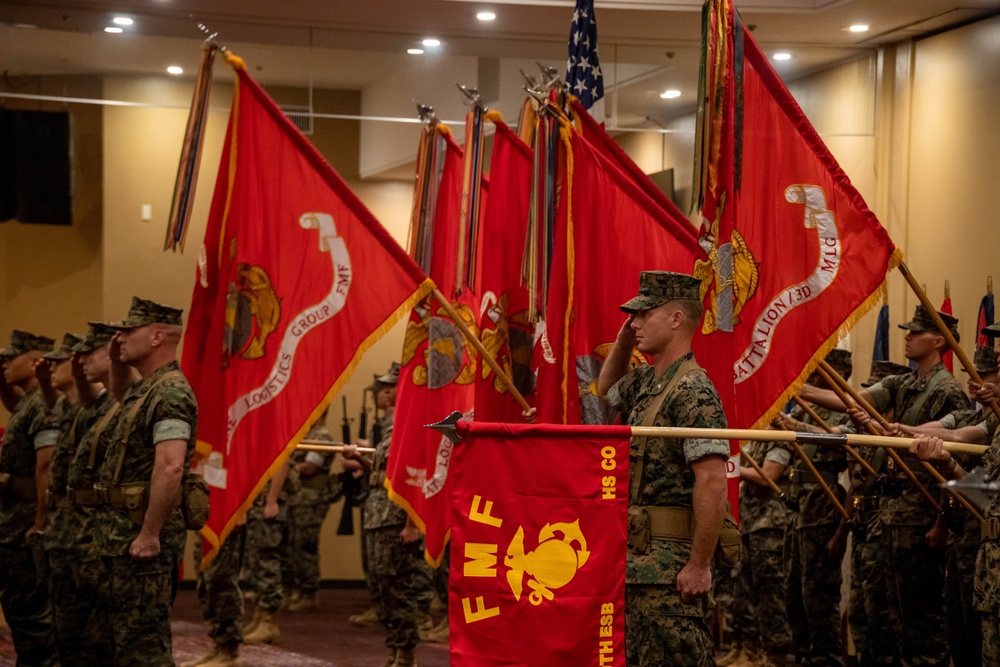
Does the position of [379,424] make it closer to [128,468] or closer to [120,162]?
[120,162]

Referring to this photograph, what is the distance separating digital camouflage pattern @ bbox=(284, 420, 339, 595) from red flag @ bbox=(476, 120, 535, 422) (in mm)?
4794

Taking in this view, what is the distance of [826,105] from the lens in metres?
10.2

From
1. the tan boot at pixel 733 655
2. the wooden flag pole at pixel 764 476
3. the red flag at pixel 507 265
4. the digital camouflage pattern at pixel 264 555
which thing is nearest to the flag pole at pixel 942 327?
the red flag at pixel 507 265

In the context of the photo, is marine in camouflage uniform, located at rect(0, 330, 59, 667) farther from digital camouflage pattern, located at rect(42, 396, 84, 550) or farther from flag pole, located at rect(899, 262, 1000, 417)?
flag pole, located at rect(899, 262, 1000, 417)

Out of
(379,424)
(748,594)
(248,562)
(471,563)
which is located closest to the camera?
(471,563)

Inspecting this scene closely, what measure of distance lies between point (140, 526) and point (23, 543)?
2181mm

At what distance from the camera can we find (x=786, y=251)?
544 centimetres

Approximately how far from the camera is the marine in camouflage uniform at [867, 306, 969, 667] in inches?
259

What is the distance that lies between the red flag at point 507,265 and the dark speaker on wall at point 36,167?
4692 millimetres

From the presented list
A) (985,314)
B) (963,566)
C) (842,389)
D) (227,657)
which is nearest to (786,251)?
Answer: (842,389)

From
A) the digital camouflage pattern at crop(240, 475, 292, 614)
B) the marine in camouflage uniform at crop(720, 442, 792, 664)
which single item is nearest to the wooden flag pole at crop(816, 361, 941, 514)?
the marine in camouflage uniform at crop(720, 442, 792, 664)

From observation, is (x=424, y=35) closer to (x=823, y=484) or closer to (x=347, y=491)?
(x=347, y=491)

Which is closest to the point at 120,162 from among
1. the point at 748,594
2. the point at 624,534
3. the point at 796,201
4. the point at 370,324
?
the point at 370,324

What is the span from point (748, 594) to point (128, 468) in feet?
13.4
